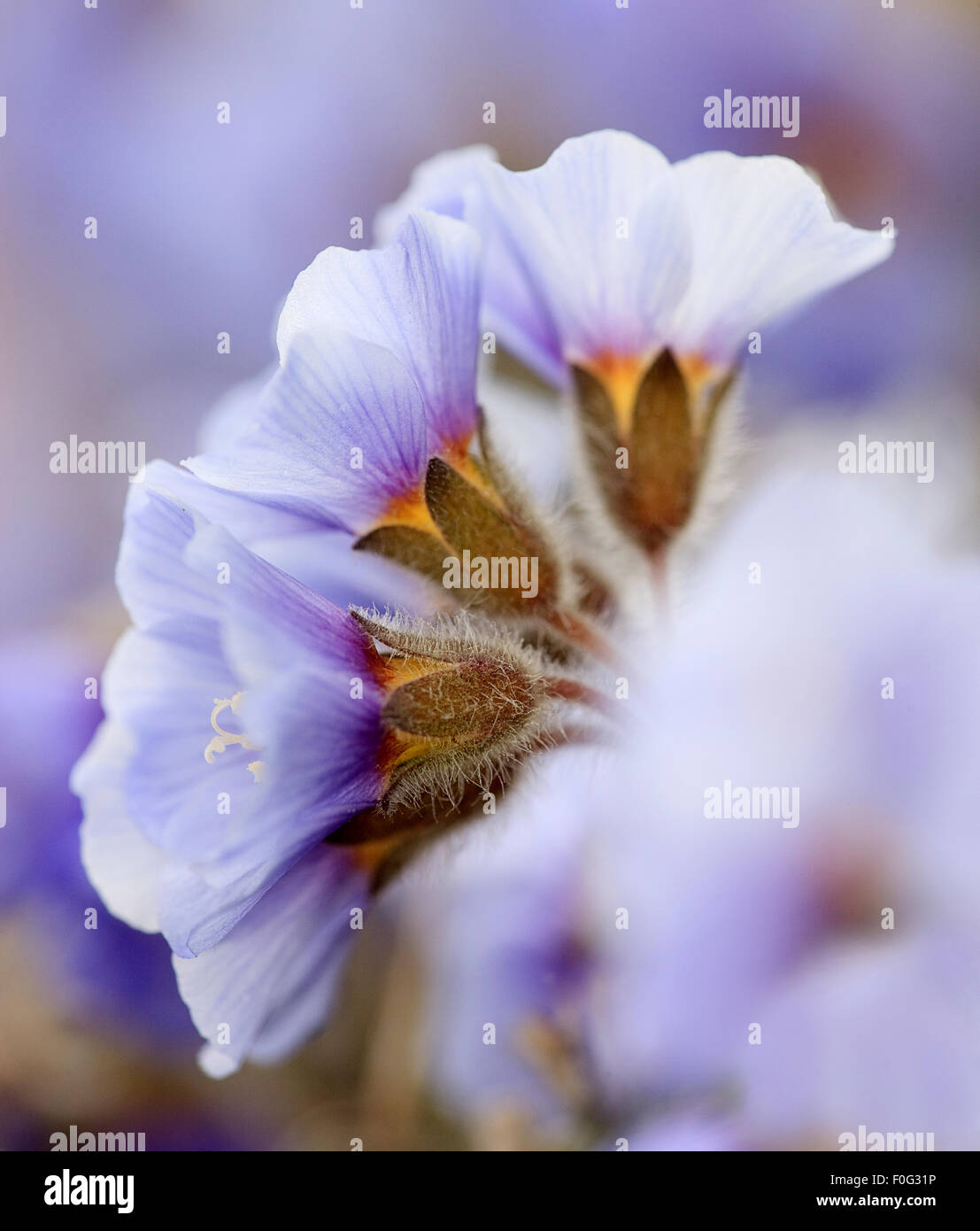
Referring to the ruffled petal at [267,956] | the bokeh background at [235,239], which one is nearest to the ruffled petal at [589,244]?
the ruffled petal at [267,956]

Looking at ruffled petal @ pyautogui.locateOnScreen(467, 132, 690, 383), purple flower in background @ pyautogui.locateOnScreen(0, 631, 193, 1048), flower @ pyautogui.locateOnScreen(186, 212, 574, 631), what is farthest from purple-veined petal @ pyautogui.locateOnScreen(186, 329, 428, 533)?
purple flower in background @ pyautogui.locateOnScreen(0, 631, 193, 1048)

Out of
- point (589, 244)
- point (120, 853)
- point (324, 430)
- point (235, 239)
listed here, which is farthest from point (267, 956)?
point (235, 239)

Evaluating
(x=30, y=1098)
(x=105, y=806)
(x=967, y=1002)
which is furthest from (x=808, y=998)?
(x=30, y=1098)

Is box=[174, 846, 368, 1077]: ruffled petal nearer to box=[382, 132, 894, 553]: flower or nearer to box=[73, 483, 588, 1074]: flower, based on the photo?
box=[73, 483, 588, 1074]: flower

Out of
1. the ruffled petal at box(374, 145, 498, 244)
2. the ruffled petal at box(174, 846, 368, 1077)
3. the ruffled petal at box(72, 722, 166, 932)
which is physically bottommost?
the ruffled petal at box(174, 846, 368, 1077)

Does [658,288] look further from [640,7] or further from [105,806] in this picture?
[640,7]

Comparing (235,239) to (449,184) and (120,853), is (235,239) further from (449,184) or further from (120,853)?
(120,853)

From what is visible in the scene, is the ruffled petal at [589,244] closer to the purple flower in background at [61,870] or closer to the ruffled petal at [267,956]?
the ruffled petal at [267,956]
